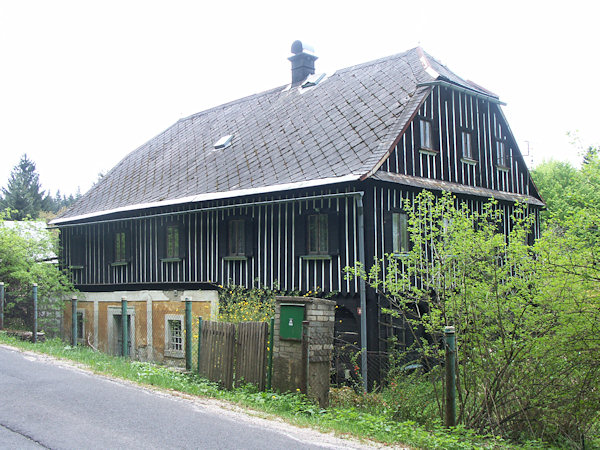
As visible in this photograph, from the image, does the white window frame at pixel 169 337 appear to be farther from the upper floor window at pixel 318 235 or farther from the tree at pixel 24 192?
the tree at pixel 24 192

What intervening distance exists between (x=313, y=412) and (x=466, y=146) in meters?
11.8

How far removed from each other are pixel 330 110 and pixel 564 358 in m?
11.4

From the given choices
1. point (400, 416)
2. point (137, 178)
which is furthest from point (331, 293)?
point (137, 178)

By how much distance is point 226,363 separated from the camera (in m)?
11.5

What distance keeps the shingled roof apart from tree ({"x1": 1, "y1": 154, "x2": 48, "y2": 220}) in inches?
1824

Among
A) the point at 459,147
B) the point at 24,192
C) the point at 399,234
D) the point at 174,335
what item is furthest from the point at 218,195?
the point at 24,192

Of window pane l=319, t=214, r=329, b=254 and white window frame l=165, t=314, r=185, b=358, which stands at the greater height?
window pane l=319, t=214, r=329, b=254

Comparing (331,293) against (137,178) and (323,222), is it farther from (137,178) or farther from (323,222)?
(137,178)

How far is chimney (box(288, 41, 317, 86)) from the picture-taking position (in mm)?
23500

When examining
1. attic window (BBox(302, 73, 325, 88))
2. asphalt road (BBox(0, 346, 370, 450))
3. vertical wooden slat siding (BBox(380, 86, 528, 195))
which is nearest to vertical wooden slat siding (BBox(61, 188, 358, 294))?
vertical wooden slat siding (BBox(380, 86, 528, 195))

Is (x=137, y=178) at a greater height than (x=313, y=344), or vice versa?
(x=137, y=178)

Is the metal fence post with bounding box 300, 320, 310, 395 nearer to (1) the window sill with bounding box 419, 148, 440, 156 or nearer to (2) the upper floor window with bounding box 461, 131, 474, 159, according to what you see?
(1) the window sill with bounding box 419, 148, 440, 156

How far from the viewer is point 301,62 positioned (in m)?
23.5

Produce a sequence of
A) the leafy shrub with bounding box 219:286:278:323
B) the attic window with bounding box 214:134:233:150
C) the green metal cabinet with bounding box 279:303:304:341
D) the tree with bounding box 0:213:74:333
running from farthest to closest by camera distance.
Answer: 1. the tree with bounding box 0:213:74:333
2. the attic window with bounding box 214:134:233:150
3. the leafy shrub with bounding box 219:286:278:323
4. the green metal cabinet with bounding box 279:303:304:341
